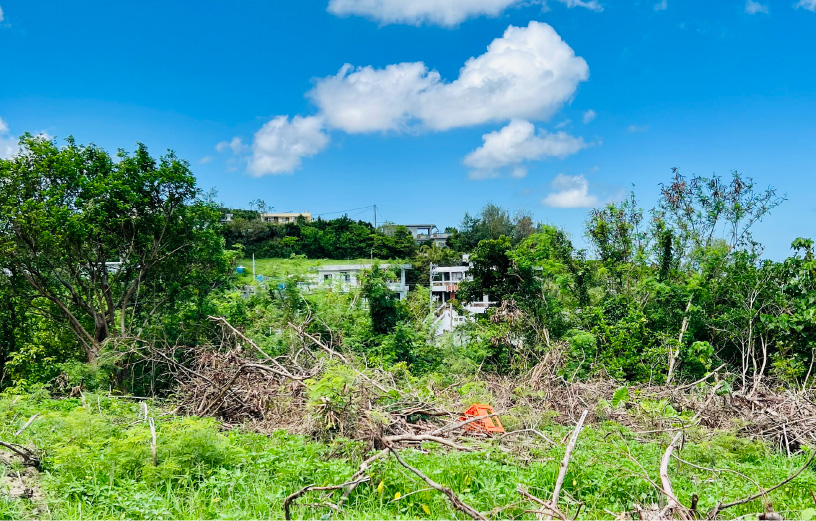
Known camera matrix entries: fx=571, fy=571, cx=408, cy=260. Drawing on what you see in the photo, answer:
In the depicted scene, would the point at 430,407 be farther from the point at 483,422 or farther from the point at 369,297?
the point at 369,297

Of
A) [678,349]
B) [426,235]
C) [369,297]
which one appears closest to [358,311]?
[369,297]

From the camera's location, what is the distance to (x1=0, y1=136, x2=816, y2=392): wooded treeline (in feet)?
34.8

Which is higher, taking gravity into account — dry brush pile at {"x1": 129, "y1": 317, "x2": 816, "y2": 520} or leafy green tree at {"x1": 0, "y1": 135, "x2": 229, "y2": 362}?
leafy green tree at {"x1": 0, "y1": 135, "x2": 229, "y2": 362}

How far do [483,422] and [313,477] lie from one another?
243 centimetres

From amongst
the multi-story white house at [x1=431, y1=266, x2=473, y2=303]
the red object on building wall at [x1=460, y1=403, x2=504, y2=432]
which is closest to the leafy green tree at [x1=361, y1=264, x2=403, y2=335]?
the red object on building wall at [x1=460, y1=403, x2=504, y2=432]

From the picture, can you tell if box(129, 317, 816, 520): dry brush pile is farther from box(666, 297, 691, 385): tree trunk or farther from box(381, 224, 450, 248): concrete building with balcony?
box(381, 224, 450, 248): concrete building with balcony

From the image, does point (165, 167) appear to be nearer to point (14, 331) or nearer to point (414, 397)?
point (14, 331)

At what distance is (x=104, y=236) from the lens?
38.0 feet

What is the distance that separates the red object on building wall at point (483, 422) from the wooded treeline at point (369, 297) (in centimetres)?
346

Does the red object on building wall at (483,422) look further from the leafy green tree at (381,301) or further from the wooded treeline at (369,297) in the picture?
the leafy green tree at (381,301)

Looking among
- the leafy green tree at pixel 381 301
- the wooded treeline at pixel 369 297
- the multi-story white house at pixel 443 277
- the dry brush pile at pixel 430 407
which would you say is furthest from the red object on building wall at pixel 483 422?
the multi-story white house at pixel 443 277

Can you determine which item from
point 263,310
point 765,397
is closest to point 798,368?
point 765,397

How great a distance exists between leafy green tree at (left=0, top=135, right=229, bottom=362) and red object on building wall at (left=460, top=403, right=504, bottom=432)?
7943 millimetres

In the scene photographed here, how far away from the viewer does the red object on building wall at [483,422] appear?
6.07 meters
